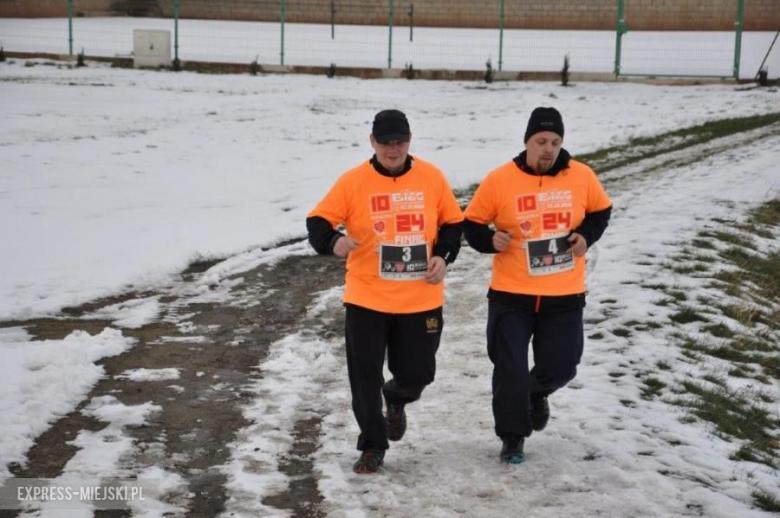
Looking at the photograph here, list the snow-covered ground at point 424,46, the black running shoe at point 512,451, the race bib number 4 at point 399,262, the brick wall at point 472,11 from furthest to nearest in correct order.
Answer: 1. the brick wall at point 472,11
2. the snow-covered ground at point 424,46
3. the black running shoe at point 512,451
4. the race bib number 4 at point 399,262

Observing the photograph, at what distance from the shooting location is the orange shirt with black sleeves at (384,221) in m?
5.72

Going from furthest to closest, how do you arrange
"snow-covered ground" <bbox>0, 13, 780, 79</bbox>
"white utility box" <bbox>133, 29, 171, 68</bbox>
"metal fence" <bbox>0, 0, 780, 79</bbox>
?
"snow-covered ground" <bbox>0, 13, 780, 79</bbox> < "metal fence" <bbox>0, 0, 780, 79</bbox> < "white utility box" <bbox>133, 29, 171, 68</bbox>

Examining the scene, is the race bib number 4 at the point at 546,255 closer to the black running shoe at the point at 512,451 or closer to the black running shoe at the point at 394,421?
the black running shoe at the point at 512,451

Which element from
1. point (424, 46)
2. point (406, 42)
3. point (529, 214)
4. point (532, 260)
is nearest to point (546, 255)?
point (532, 260)

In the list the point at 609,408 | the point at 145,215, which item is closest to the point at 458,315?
the point at 609,408

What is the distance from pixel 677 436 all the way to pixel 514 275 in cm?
147

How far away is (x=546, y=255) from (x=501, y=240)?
0.27 metres

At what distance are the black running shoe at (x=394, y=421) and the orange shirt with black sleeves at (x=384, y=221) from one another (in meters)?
0.63

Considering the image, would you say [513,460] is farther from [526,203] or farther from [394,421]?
[526,203]

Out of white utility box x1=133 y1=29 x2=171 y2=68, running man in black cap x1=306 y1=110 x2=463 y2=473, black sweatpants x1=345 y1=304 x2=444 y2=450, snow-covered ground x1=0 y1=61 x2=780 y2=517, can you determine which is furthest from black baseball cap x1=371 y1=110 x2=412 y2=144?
white utility box x1=133 y1=29 x2=171 y2=68

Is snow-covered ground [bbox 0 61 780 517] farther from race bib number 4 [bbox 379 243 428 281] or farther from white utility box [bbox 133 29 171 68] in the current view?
white utility box [bbox 133 29 171 68]

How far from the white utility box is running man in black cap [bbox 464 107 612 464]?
2462cm

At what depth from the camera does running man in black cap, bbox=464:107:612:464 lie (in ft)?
19.2

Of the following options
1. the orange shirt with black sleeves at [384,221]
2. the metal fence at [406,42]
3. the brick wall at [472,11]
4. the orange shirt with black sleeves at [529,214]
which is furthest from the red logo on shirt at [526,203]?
the brick wall at [472,11]
